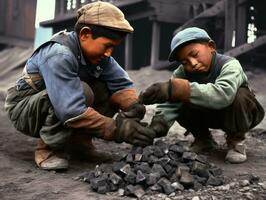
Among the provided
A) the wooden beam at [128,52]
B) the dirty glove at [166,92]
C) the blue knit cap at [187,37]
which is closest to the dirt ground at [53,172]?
the dirty glove at [166,92]

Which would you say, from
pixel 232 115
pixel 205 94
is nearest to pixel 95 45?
pixel 205 94

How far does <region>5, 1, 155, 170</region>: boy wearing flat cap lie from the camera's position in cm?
299

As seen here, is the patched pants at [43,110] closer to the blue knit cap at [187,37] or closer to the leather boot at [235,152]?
the blue knit cap at [187,37]

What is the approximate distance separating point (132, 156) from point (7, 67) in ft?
36.1

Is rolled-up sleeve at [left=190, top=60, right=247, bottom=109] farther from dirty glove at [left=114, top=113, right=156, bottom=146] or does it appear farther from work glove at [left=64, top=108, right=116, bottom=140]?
work glove at [left=64, top=108, right=116, bottom=140]

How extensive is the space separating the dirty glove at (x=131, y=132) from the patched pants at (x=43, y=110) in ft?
1.12

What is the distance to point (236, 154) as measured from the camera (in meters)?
3.58

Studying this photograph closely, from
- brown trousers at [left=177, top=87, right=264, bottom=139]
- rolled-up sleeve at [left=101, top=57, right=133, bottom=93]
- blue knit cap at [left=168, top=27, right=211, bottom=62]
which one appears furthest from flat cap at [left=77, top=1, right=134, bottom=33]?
brown trousers at [left=177, top=87, right=264, bottom=139]

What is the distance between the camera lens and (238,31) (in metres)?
8.88

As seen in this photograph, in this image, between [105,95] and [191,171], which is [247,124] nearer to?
[191,171]

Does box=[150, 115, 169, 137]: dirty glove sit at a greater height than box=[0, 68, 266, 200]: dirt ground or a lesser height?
greater

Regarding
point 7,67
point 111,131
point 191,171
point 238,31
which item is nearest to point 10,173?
point 111,131

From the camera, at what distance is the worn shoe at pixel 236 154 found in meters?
3.55

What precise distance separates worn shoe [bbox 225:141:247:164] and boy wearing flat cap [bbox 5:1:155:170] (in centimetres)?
79
